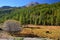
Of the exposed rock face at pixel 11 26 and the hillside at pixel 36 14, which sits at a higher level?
the hillside at pixel 36 14

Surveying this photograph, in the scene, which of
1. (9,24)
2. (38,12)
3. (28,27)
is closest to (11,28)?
(9,24)

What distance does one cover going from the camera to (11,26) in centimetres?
446

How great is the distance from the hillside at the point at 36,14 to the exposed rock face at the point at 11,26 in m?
0.13

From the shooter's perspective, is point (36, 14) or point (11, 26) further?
point (36, 14)

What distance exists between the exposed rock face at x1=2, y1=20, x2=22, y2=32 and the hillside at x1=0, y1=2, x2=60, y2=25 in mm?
129

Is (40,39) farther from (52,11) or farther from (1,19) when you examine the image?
(1,19)

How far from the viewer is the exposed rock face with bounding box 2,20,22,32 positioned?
4441mm

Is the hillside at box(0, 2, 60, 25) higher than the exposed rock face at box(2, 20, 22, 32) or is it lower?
higher

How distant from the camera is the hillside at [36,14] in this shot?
14.9ft

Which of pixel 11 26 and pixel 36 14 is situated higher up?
pixel 36 14

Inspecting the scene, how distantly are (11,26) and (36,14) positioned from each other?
2.14 ft

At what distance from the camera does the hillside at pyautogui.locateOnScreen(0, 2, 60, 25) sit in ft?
14.9

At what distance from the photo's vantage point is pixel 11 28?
4.49 metres

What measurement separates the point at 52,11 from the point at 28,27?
2.19 ft
